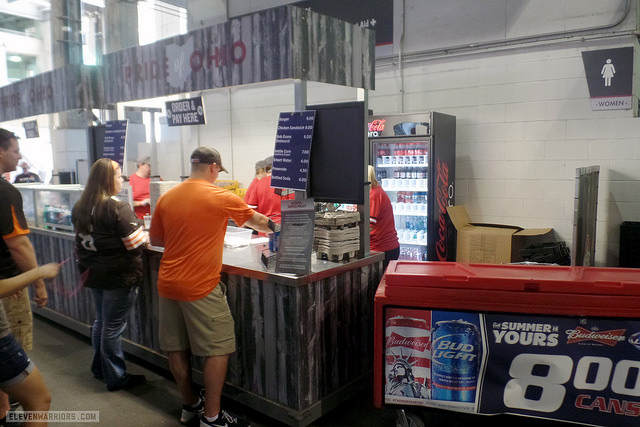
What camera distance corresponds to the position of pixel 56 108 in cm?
577

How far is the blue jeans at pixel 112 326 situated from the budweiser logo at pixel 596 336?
2.95 metres

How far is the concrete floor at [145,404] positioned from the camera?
130 inches

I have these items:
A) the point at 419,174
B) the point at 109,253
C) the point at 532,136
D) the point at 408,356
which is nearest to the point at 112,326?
the point at 109,253

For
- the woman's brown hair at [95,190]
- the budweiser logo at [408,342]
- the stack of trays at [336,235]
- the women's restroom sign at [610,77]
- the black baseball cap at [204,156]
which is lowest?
the budweiser logo at [408,342]

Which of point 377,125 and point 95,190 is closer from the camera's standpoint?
point 95,190

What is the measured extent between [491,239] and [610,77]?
2005 millimetres

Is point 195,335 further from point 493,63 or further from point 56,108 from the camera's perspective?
point 493,63

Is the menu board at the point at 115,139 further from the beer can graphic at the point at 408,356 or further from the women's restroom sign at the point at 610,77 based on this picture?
the women's restroom sign at the point at 610,77

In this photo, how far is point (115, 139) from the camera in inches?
201

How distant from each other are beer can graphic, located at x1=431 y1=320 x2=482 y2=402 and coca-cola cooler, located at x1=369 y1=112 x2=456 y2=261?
3.03 meters

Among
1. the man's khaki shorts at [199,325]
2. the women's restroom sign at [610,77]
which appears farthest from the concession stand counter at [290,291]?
the women's restroom sign at [610,77]

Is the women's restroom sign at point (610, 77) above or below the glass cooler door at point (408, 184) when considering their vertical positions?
above

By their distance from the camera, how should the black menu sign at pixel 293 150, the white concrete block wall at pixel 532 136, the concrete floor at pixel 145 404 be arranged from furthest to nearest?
1. the white concrete block wall at pixel 532 136
2. the black menu sign at pixel 293 150
3. the concrete floor at pixel 145 404

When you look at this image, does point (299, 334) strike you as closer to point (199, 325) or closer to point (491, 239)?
point (199, 325)
